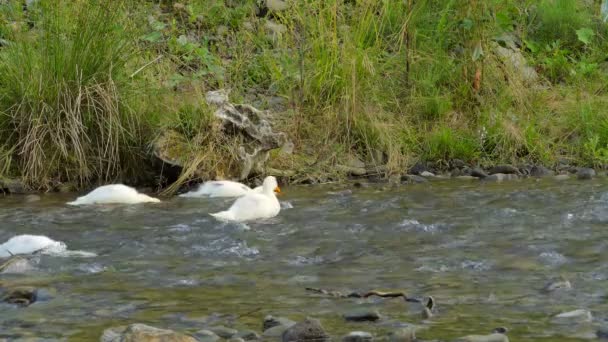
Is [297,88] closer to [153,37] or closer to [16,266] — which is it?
[153,37]

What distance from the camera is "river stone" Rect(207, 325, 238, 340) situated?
445 centimetres

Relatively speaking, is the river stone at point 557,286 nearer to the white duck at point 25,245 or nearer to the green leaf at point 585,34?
the white duck at point 25,245

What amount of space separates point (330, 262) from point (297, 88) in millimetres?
4478

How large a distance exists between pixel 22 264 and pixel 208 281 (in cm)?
106

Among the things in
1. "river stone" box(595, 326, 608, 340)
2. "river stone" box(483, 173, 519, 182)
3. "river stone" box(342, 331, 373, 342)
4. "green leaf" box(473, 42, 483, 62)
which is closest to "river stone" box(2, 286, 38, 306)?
"river stone" box(342, 331, 373, 342)

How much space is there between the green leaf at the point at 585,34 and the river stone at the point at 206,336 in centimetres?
863

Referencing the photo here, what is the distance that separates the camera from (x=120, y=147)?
9.18 metres

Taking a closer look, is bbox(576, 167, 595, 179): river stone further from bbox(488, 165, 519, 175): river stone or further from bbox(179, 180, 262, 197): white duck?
bbox(179, 180, 262, 197): white duck

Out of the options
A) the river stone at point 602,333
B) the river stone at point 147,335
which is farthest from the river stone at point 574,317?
the river stone at point 147,335

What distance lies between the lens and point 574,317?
462 centimetres

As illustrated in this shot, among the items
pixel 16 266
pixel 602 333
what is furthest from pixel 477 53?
pixel 602 333

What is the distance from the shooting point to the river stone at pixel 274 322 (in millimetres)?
4551

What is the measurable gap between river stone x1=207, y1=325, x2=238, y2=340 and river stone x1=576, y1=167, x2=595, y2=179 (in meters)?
5.48

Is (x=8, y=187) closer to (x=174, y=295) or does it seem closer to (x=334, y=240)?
(x=334, y=240)
